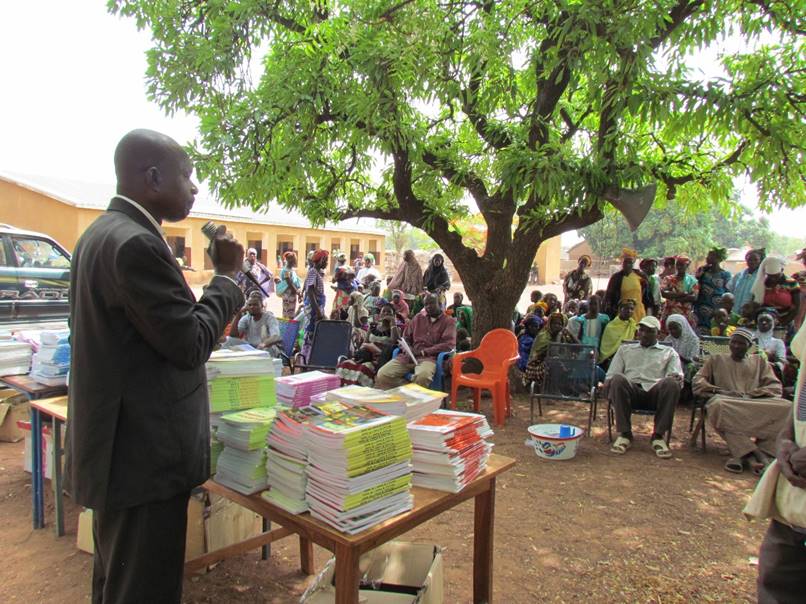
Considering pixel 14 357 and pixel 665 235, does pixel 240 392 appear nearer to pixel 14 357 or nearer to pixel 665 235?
pixel 14 357

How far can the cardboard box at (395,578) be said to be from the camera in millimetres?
2320

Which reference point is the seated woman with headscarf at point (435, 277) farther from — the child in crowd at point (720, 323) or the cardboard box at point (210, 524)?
the cardboard box at point (210, 524)

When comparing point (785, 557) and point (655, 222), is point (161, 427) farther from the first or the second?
point (655, 222)

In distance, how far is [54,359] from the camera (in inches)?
149

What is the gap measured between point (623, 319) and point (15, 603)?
21.5 feet

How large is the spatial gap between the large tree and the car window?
11.1 feet

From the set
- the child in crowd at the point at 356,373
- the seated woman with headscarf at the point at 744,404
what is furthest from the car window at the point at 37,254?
the seated woman with headscarf at the point at 744,404

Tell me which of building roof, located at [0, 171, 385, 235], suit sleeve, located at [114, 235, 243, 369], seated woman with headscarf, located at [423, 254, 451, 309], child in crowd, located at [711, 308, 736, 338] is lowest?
child in crowd, located at [711, 308, 736, 338]

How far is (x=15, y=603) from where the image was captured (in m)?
2.87

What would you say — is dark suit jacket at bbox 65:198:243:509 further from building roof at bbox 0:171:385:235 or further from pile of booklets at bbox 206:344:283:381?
building roof at bbox 0:171:385:235

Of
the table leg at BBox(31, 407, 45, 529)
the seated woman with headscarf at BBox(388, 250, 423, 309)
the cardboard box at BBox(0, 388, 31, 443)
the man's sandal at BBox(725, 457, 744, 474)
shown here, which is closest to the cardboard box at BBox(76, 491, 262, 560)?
the table leg at BBox(31, 407, 45, 529)

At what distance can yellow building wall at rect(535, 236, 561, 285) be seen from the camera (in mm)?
32156

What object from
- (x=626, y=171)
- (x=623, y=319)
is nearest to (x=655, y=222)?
(x=623, y=319)

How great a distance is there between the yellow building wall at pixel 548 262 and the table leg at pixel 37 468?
1184 inches
